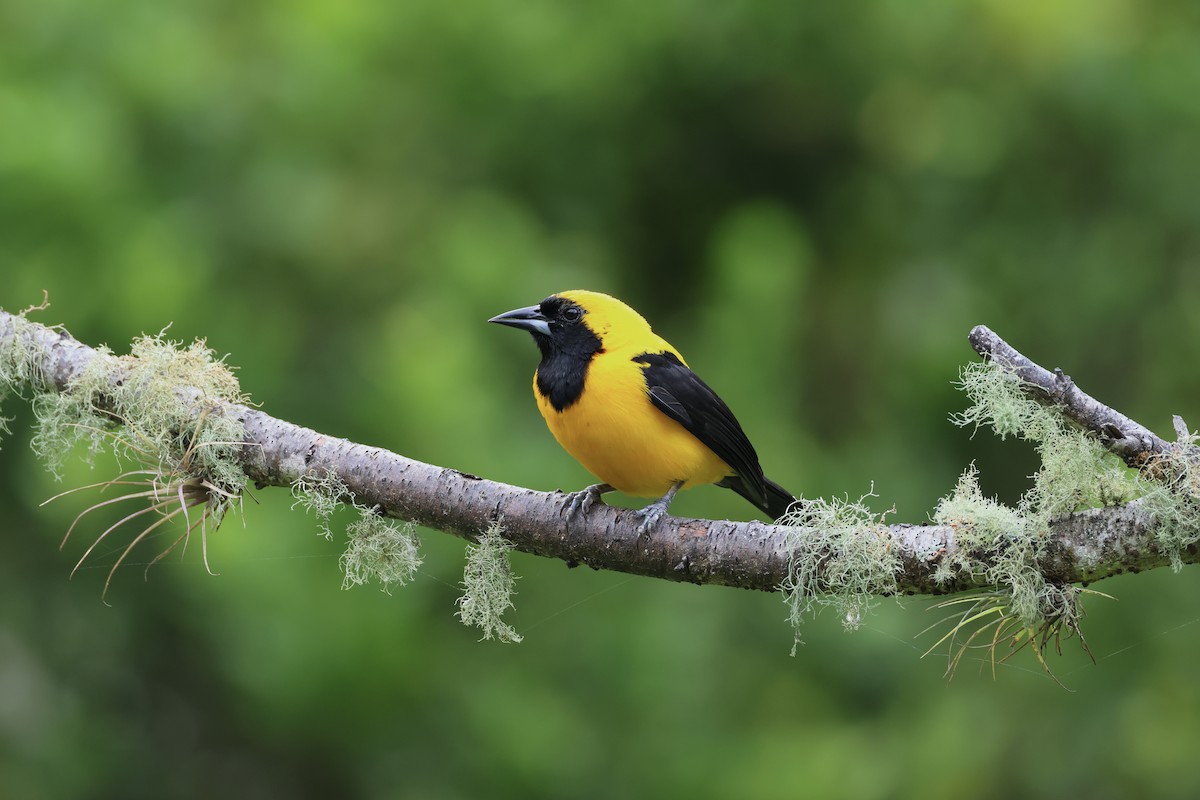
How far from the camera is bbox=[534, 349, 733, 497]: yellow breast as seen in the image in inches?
143

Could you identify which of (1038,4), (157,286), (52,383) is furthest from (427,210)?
(52,383)

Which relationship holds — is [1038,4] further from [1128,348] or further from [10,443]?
[10,443]

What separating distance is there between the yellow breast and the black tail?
37cm

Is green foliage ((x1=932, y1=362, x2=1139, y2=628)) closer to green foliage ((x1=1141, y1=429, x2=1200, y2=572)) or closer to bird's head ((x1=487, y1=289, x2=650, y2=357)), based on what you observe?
green foliage ((x1=1141, y1=429, x2=1200, y2=572))

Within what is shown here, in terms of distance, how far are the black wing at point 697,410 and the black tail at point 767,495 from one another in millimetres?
177

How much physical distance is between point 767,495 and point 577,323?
89cm

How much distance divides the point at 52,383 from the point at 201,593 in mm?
2564

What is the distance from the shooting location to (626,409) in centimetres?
367

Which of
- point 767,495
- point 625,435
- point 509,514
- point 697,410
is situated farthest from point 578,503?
point 767,495

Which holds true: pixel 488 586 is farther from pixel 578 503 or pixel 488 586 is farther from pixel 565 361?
pixel 565 361

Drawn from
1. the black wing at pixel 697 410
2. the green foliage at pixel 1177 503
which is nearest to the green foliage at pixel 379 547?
the black wing at pixel 697 410

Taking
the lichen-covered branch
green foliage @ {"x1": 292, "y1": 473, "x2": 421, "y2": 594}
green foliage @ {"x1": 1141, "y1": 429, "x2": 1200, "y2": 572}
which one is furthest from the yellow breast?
green foliage @ {"x1": 1141, "y1": 429, "x2": 1200, "y2": 572}

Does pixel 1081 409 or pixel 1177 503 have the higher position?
pixel 1081 409

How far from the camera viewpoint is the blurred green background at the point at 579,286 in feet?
18.4
